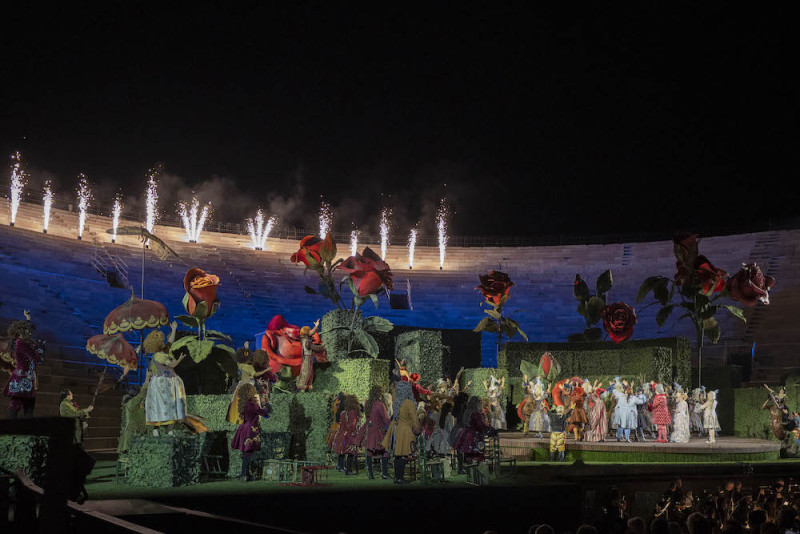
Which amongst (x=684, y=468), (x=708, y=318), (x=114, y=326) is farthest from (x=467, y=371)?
(x=114, y=326)

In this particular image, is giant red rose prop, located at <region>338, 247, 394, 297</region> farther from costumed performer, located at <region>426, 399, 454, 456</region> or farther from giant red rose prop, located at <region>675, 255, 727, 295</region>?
giant red rose prop, located at <region>675, 255, 727, 295</region>

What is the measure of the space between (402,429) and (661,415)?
8.08 m

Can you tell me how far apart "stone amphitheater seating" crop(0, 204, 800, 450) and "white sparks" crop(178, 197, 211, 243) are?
395 millimetres

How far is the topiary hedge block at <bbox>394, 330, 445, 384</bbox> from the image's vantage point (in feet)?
69.5

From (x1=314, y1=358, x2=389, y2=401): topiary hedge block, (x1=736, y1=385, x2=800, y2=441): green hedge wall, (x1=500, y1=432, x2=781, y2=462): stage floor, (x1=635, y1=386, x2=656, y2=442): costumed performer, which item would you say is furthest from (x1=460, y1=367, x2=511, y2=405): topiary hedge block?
(x1=314, y1=358, x2=389, y2=401): topiary hedge block

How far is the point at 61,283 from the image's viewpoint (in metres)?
28.1

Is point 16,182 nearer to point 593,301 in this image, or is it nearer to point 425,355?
point 425,355

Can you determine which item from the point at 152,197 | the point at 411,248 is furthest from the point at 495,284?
the point at 152,197

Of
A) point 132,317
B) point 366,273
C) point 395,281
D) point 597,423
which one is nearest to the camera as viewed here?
point 132,317

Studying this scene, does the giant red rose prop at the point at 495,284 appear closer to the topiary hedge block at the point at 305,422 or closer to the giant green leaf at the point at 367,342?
the giant green leaf at the point at 367,342

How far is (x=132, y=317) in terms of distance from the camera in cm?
1527

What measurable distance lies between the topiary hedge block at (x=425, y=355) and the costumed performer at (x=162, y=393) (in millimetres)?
9363

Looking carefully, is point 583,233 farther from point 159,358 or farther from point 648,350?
point 159,358

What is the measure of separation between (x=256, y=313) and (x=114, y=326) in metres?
16.9
